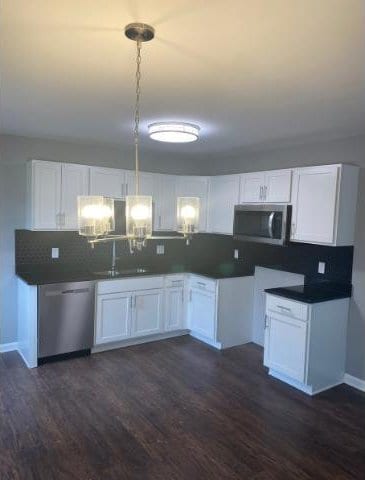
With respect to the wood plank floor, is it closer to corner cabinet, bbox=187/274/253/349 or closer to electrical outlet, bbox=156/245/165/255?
corner cabinet, bbox=187/274/253/349

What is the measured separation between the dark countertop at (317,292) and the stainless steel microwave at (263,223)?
0.51 m

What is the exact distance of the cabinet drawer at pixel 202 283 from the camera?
14.3 feet

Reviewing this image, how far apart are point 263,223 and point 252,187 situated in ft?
1.68

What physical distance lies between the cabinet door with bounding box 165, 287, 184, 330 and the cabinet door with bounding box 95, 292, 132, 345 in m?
0.54

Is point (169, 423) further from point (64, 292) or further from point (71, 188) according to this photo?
point (71, 188)

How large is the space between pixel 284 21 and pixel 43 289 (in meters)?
3.18

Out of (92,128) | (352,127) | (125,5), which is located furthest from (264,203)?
(125,5)

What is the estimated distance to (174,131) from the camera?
10.5 ft

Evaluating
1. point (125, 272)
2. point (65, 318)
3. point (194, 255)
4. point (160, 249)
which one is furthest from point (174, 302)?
point (65, 318)

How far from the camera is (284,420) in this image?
2949 millimetres

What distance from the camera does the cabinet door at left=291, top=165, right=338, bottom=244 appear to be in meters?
3.35

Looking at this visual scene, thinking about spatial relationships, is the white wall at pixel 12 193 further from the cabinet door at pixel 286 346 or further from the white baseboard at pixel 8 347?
the cabinet door at pixel 286 346

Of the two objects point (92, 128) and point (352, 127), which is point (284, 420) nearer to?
point (352, 127)

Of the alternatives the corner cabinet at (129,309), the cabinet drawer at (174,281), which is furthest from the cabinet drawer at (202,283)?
the corner cabinet at (129,309)
